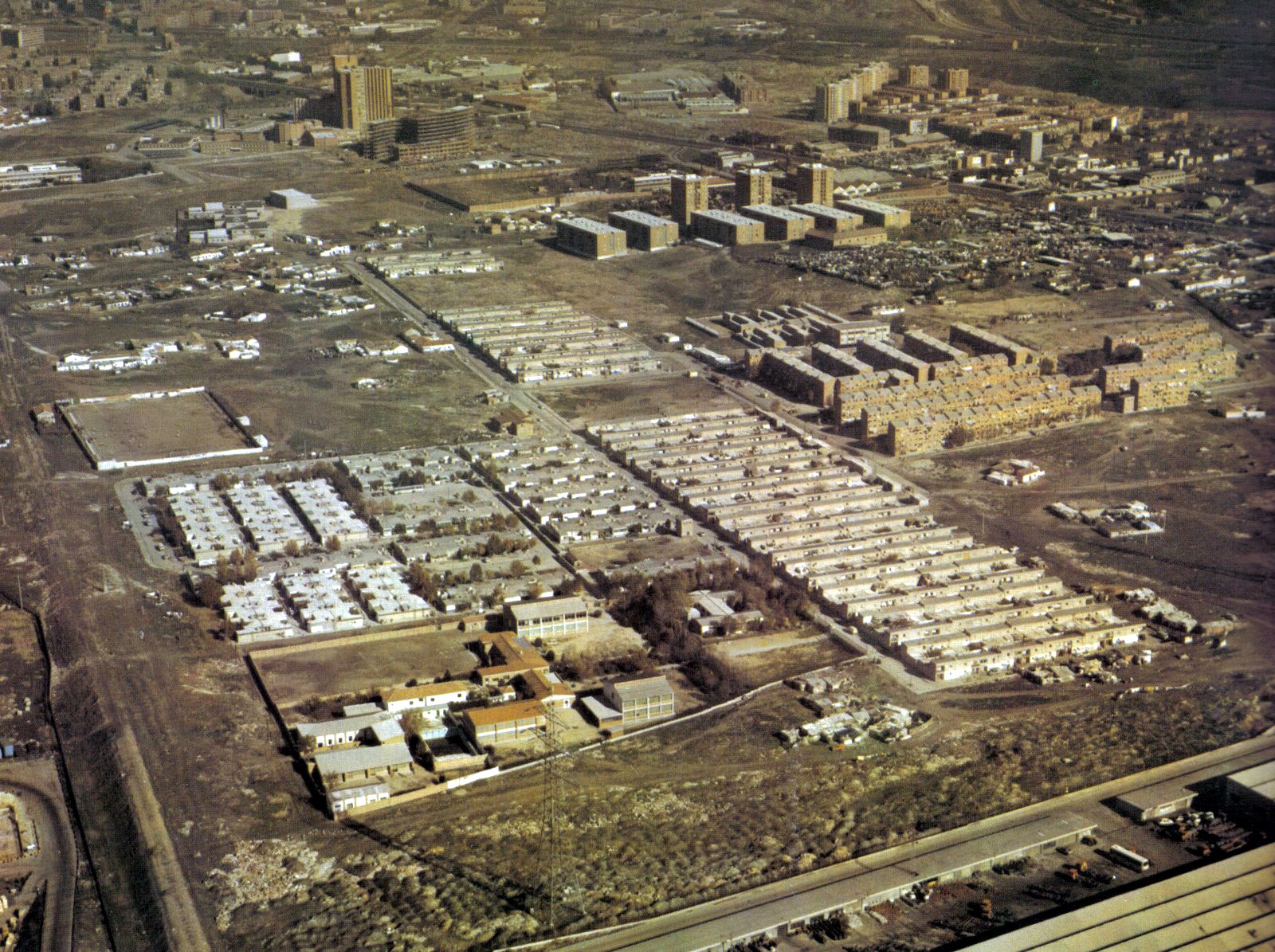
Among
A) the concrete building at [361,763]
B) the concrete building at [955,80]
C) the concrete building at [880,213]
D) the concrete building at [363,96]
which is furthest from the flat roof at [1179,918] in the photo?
the concrete building at [955,80]

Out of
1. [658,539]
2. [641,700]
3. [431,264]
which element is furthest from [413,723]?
[431,264]

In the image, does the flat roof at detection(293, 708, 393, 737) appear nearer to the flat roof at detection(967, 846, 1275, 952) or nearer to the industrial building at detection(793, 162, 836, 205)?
the flat roof at detection(967, 846, 1275, 952)

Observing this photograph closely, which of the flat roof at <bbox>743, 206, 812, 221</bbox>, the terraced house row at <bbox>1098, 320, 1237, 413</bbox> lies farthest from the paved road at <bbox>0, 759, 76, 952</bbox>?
the flat roof at <bbox>743, 206, 812, 221</bbox>

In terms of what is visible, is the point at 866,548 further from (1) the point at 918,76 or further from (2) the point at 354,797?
(1) the point at 918,76

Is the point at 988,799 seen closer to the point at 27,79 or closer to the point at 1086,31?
the point at 1086,31

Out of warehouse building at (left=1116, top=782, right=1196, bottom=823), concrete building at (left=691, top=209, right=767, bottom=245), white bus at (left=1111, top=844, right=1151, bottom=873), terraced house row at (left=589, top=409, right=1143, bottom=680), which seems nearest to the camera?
white bus at (left=1111, top=844, right=1151, bottom=873)

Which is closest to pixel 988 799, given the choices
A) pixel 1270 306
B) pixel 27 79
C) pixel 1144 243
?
pixel 1270 306

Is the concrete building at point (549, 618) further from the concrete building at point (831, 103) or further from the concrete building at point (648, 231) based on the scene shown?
the concrete building at point (831, 103)
